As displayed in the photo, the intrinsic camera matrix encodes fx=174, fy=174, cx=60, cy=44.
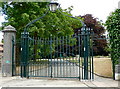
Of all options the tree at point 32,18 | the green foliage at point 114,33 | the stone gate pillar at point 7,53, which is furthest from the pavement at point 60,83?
the tree at point 32,18

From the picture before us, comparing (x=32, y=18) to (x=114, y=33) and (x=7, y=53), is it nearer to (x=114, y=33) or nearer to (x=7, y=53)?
(x=7, y=53)

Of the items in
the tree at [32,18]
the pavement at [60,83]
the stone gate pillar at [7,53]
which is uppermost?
the tree at [32,18]

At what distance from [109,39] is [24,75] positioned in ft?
15.7

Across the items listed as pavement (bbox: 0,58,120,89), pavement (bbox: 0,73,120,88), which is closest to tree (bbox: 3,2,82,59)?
pavement (bbox: 0,58,120,89)

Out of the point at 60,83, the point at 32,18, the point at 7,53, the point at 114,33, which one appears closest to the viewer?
the point at 60,83

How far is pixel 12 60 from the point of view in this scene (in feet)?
32.3

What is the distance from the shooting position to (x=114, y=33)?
840cm

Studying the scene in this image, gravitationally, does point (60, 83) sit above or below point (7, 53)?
below

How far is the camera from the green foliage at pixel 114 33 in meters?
8.30

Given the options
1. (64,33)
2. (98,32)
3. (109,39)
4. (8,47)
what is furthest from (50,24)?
(98,32)

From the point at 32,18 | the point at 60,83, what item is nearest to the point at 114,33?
the point at 60,83

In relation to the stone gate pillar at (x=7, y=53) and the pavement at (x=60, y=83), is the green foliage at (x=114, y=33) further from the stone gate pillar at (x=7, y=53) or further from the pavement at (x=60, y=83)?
the stone gate pillar at (x=7, y=53)

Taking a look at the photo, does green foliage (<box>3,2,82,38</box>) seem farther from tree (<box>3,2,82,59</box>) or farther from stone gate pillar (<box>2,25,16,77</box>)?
stone gate pillar (<box>2,25,16,77</box>)

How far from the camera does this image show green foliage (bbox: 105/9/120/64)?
830 cm
